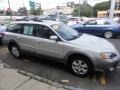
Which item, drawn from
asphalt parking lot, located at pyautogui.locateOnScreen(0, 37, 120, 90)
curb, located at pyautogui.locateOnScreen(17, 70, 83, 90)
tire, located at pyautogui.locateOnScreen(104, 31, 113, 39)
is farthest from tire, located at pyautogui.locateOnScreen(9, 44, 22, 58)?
tire, located at pyautogui.locateOnScreen(104, 31, 113, 39)

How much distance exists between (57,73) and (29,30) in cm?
197

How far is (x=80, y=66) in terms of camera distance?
205 inches

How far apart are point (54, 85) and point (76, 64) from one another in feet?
3.26

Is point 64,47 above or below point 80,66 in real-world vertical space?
above

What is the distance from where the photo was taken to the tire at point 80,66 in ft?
16.6

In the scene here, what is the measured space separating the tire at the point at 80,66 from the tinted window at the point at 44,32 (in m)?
1.14

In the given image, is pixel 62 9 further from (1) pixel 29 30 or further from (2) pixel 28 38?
(2) pixel 28 38

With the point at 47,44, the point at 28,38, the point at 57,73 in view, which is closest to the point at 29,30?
the point at 28,38

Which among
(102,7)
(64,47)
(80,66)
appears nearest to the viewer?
(80,66)

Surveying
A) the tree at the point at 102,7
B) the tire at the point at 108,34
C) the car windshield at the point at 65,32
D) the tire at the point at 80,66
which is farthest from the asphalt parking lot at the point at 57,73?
the tree at the point at 102,7

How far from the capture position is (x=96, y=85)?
15.5ft

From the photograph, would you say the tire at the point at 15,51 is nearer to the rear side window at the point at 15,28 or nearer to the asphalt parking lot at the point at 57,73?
the asphalt parking lot at the point at 57,73

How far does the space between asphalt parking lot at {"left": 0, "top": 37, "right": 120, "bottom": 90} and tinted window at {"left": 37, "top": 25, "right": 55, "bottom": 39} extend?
106cm

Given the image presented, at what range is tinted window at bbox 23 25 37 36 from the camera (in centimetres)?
628
